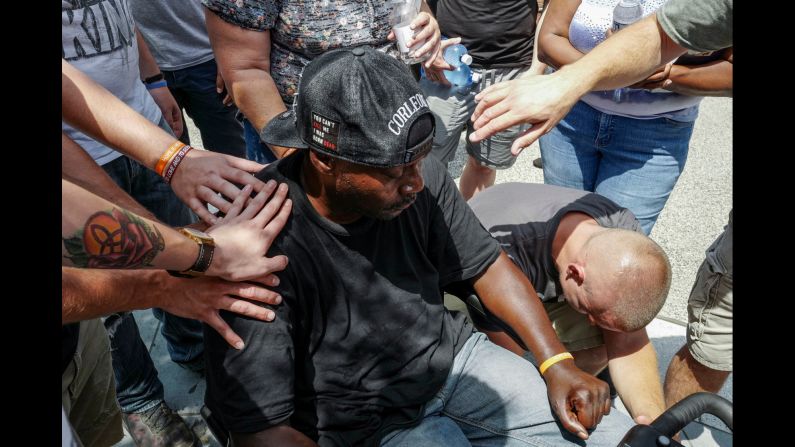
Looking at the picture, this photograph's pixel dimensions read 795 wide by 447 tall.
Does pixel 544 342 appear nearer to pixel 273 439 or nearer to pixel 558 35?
pixel 273 439

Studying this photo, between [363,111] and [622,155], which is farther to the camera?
[622,155]

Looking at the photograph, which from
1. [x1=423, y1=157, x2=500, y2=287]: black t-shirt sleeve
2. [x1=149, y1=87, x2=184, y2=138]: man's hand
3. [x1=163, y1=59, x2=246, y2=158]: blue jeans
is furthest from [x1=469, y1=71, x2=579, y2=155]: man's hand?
[x1=163, y1=59, x2=246, y2=158]: blue jeans

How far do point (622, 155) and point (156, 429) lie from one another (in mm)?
2212

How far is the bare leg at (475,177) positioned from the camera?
12.5ft

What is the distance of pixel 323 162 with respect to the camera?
1.73 metres

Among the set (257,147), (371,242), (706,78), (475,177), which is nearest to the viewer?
(371,242)

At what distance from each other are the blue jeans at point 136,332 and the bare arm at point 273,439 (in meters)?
0.98

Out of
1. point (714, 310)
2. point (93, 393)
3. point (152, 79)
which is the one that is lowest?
point (93, 393)

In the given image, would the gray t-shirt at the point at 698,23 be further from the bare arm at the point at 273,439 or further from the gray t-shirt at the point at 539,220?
the bare arm at the point at 273,439

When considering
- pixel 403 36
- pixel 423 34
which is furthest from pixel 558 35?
pixel 403 36

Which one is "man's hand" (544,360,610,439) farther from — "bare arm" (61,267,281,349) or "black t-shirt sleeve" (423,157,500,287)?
"bare arm" (61,267,281,349)

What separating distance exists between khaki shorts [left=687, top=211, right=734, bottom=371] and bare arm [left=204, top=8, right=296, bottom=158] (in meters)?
1.53

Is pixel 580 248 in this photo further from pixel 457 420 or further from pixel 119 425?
pixel 119 425

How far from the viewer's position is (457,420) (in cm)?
205
